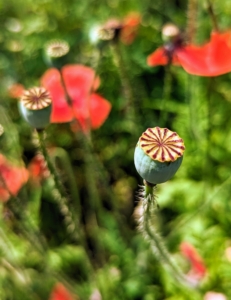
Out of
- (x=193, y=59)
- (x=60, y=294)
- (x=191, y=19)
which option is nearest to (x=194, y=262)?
(x=60, y=294)

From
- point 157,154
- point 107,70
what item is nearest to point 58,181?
point 157,154

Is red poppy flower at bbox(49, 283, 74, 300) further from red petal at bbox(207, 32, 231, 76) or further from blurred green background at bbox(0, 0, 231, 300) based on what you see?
red petal at bbox(207, 32, 231, 76)

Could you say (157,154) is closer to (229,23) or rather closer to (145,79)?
(229,23)

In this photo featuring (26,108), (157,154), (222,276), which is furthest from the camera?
(222,276)

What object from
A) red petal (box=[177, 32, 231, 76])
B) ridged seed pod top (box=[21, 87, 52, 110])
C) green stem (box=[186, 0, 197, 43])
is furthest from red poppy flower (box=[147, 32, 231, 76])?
ridged seed pod top (box=[21, 87, 52, 110])

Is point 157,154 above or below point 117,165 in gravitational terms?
below

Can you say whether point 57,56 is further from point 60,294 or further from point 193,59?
point 60,294
